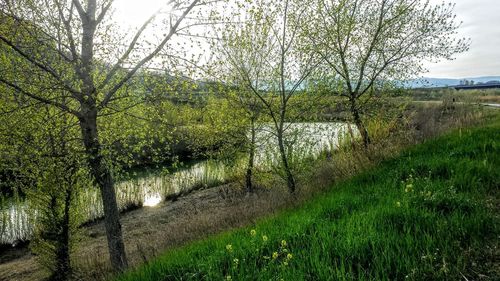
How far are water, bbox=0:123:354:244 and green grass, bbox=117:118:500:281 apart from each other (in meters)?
5.97

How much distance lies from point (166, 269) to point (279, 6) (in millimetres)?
8951

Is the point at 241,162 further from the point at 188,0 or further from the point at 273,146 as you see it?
the point at 188,0

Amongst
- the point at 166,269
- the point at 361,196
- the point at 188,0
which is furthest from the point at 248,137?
the point at 166,269

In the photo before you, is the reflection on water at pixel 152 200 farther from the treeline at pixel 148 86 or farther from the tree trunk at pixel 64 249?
the tree trunk at pixel 64 249

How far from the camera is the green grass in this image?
2.75m

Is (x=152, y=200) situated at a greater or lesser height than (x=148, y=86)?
lesser

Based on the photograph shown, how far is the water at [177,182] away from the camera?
11562 mm

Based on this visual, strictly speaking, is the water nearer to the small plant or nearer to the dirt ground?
the dirt ground

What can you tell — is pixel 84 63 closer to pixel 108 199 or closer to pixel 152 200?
pixel 108 199

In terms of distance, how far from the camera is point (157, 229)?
12383mm

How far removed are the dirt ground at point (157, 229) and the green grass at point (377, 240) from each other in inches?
68.8

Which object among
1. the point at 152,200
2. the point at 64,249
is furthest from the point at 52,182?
the point at 152,200

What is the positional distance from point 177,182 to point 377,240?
55.6 feet

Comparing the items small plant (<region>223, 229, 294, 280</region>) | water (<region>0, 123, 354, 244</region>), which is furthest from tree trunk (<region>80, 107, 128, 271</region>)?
small plant (<region>223, 229, 294, 280</region>)
